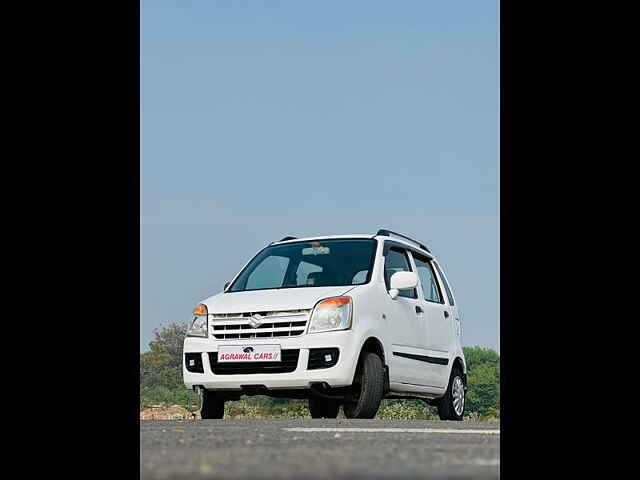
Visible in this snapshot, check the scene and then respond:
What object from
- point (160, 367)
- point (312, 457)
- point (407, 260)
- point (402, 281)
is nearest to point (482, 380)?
point (160, 367)

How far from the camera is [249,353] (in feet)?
33.8

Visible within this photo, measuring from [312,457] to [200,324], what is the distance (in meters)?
6.47

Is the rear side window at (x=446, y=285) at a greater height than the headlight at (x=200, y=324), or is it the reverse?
the rear side window at (x=446, y=285)

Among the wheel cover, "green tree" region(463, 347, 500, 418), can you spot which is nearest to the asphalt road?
the wheel cover

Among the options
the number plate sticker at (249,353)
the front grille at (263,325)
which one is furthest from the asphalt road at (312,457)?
the front grille at (263,325)

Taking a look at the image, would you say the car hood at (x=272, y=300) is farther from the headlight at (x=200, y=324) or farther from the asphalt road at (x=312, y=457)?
the asphalt road at (x=312, y=457)

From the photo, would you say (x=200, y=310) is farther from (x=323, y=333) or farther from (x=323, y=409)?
(x=323, y=409)

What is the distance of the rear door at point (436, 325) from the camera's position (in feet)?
39.9

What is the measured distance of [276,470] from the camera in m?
3.87

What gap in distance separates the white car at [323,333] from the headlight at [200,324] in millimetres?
12
